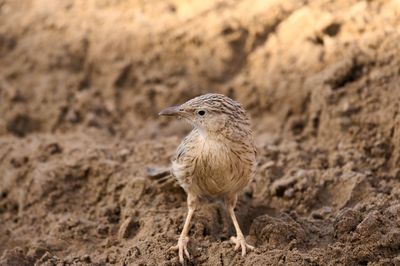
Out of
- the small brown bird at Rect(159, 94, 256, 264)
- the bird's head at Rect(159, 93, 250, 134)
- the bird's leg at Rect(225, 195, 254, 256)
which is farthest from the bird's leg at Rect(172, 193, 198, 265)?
the bird's head at Rect(159, 93, 250, 134)

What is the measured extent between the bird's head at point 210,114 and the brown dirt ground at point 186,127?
0.80 meters

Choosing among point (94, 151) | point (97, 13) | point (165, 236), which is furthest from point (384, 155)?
point (97, 13)

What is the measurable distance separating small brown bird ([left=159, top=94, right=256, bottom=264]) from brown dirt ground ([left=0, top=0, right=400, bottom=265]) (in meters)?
0.34

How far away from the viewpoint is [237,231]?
5.56 metres

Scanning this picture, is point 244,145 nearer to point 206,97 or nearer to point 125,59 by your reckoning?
point 206,97

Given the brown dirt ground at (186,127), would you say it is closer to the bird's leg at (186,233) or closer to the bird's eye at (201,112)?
the bird's leg at (186,233)

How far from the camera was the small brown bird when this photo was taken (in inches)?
220

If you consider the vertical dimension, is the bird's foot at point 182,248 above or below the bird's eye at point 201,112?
below

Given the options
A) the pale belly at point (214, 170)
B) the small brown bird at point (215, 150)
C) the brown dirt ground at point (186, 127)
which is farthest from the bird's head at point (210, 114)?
the brown dirt ground at point (186, 127)

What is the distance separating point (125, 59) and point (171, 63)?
0.55m

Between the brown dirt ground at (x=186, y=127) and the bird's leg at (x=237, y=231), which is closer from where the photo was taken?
the bird's leg at (x=237, y=231)

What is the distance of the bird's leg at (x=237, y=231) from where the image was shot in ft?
17.4

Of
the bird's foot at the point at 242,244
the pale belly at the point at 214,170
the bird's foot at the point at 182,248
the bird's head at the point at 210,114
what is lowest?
the bird's foot at the point at 242,244

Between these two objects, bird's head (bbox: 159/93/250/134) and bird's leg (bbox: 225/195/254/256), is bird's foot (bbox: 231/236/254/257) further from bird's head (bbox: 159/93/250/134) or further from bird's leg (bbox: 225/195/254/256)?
bird's head (bbox: 159/93/250/134)
